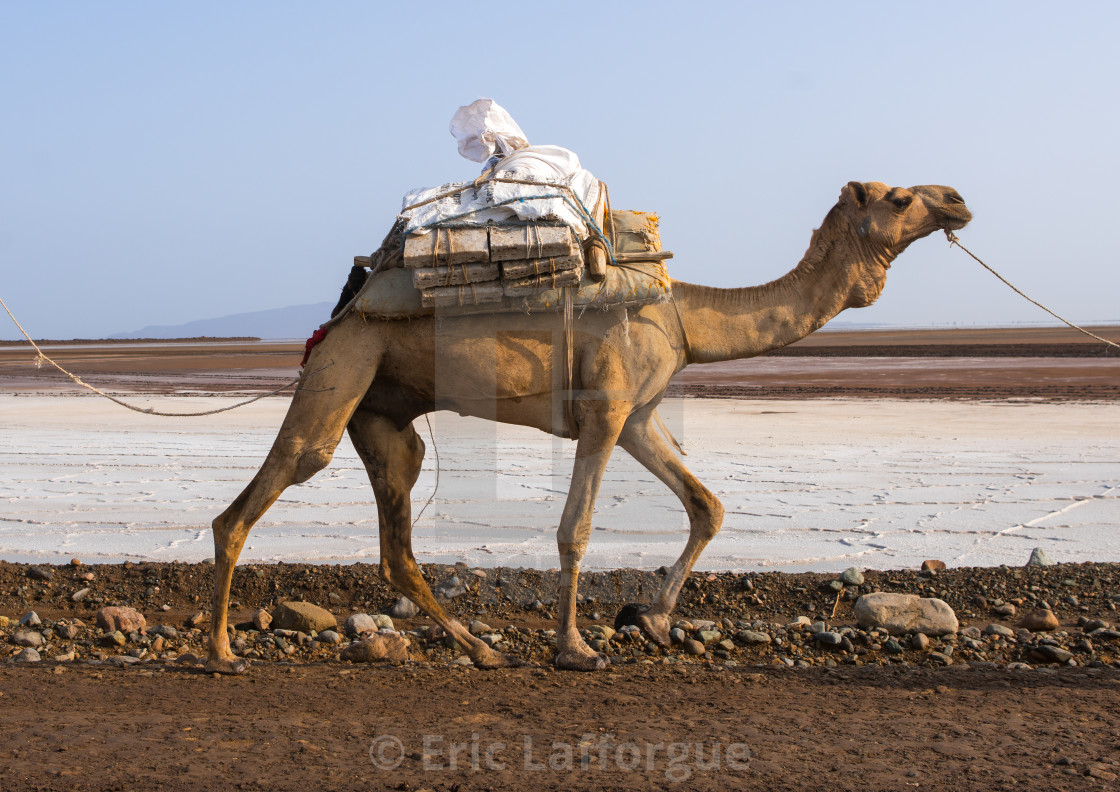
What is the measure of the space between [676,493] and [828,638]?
1272 millimetres

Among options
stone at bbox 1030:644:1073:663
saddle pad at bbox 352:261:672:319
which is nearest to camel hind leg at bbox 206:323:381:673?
saddle pad at bbox 352:261:672:319

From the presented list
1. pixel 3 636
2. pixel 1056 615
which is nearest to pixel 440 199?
pixel 3 636

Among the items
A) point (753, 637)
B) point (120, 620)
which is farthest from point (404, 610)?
point (753, 637)

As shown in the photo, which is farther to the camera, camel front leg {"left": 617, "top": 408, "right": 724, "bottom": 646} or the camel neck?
camel front leg {"left": 617, "top": 408, "right": 724, "bottom": 646}

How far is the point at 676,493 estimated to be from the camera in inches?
265

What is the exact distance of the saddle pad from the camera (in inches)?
233

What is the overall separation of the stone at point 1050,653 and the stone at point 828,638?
108 cm

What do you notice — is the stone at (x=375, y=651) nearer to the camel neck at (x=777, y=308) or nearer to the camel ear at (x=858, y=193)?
the camel neck at (x=777, y=308)

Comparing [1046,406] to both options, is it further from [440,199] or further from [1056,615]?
[440,199]

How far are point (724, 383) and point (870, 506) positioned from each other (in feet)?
61.2

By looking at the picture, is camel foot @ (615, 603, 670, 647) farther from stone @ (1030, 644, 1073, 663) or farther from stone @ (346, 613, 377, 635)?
stone @ (1030, 644, 1073, 663)

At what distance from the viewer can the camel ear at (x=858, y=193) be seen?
20.8 feet

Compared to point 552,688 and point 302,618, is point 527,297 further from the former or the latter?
point 302,618

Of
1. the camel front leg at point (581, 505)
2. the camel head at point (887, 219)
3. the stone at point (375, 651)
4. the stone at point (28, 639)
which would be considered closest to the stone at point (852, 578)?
the camel head at point (887, 219)
